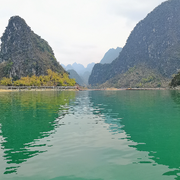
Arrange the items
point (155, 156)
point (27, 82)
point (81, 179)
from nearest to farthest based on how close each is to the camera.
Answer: point (81, 179), point (155, 156), point (27, 82)

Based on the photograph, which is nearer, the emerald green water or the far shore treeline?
the emerald green water

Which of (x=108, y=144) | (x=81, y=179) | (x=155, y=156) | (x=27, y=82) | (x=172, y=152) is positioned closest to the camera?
(x=81, y=179)

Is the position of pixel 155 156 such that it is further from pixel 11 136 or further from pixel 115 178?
pixel 11 136

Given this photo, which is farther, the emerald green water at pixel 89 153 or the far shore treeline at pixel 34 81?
the far shore treeline at pixel 34 81

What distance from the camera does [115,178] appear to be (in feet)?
30.0

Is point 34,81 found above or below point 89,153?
above

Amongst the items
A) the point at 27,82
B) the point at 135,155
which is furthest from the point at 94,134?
the point at 27,82

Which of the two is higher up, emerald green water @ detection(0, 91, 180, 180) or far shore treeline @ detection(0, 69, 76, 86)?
far shore treeline @ detection(0, 69, 76, 86)

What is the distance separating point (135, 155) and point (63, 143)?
5.48m

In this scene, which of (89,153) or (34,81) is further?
(34,81)

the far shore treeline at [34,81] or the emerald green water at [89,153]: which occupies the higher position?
the far shore treeline at [34,81]

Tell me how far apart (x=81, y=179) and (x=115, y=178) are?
1617mm

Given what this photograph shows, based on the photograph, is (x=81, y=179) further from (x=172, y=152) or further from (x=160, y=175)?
(x=172, y=152)

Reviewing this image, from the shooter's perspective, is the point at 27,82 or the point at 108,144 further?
the point at 27,82
